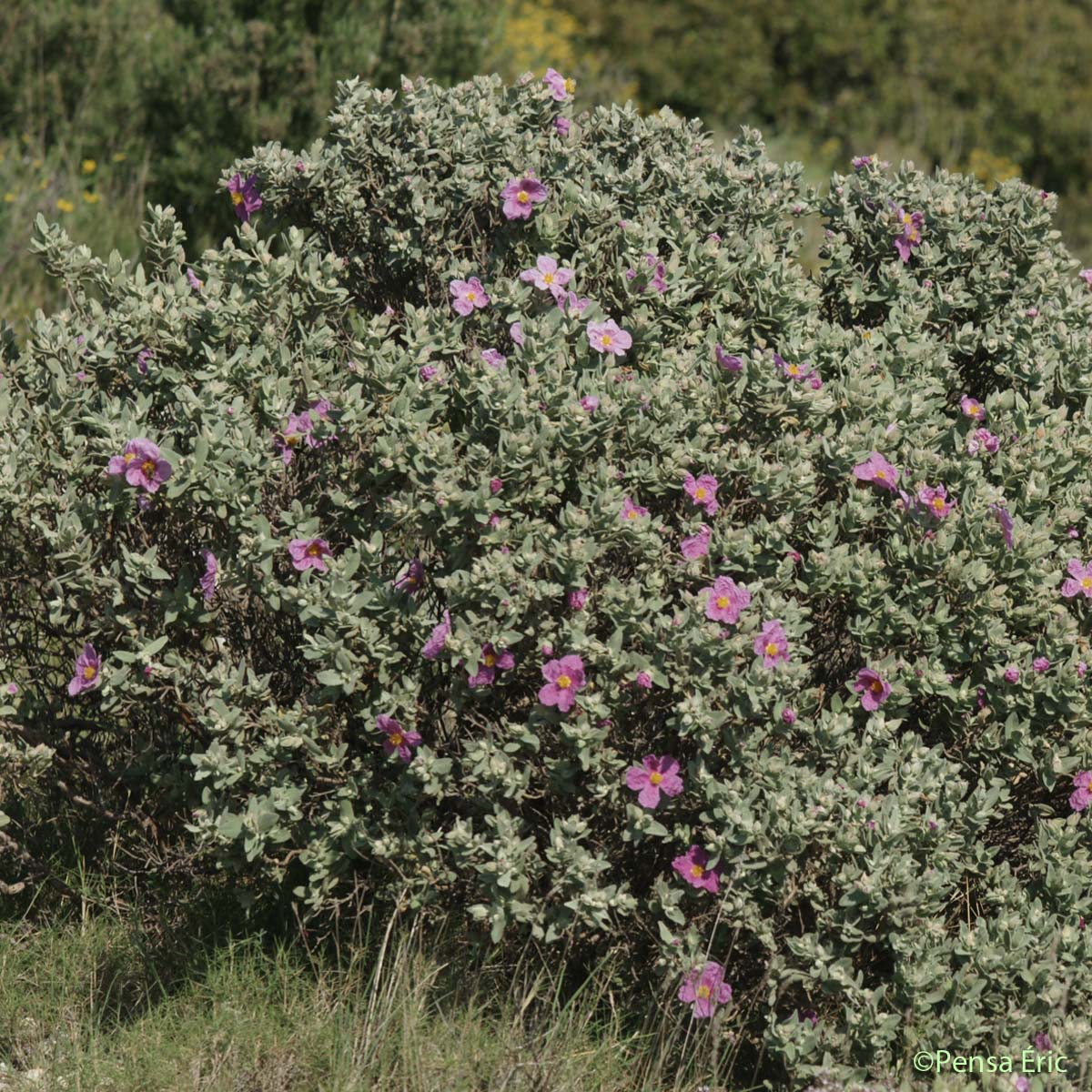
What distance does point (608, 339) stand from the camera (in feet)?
9.87

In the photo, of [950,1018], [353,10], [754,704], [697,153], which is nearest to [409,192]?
[697,153]

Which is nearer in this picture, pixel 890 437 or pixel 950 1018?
pixel 950 1018

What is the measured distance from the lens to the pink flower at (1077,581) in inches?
115

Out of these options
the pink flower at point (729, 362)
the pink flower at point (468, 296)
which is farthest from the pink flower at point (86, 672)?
the pink flower at point (729, 362)

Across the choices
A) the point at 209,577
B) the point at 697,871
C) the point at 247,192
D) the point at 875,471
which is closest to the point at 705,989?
the point at 697,871

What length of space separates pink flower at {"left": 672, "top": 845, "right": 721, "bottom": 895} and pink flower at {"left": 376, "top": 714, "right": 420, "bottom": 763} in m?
0.54

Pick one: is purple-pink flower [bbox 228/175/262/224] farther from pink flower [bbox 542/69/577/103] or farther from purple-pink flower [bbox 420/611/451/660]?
purple-pink flower [bbox 420/611/451/660]

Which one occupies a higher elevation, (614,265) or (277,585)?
(614,265)

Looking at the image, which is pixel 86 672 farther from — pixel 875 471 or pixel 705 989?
pixel 875 471

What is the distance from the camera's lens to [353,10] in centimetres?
652

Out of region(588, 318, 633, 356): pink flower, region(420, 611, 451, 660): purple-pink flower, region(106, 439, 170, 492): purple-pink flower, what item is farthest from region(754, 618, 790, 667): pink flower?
region(106, 439, 170, 492): purple-pink flower

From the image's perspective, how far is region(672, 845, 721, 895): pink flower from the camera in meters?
2.70

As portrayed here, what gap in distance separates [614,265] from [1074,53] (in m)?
8.75

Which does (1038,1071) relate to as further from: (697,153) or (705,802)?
(697,153)
